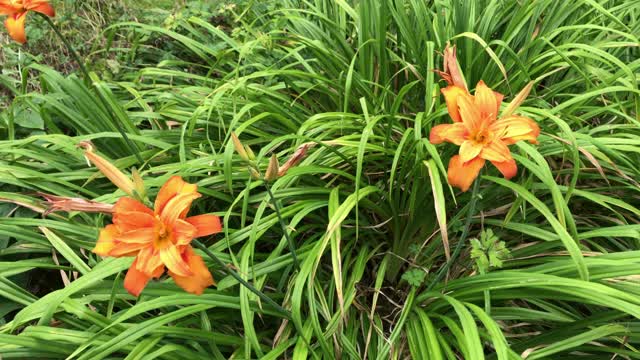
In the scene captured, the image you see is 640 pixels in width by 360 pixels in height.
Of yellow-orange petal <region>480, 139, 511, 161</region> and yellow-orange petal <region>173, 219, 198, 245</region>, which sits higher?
yellow-orange petal <region>480, 139, 511, 161</region>

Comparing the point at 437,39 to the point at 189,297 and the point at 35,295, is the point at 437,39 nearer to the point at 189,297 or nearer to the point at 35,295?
the point at 189,297

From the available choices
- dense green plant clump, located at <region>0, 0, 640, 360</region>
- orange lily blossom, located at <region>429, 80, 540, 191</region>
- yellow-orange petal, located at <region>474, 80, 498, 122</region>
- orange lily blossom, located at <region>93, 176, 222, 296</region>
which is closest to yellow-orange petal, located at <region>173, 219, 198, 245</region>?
orange lily blossom, located at <region>93, 176, 222, 296</region>

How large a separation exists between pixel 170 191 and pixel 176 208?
0.04 meters

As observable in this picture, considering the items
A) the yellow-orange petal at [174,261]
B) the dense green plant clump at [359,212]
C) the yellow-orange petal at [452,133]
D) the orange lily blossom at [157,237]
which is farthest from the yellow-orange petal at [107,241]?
the yellow-orange petal at [452,133]

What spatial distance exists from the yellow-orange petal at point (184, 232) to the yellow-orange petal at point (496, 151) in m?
0.52

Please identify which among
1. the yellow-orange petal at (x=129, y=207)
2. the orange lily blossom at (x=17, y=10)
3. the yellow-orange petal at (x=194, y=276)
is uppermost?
the orange lily blossom at (x=17, y=10)

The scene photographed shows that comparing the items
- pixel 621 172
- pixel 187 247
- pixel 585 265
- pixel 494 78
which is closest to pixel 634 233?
pixel 621 172

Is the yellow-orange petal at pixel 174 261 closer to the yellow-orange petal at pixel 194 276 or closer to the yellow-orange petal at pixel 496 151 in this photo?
the yellow-orange petal at pixel 194 276

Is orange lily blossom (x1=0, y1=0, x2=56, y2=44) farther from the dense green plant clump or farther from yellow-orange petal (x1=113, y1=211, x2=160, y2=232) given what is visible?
yellow-orange petal (x1=113, y1=211, x2=160, y2=232)

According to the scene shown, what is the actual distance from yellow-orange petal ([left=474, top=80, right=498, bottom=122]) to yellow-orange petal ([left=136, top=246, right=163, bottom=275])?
25.2 inches

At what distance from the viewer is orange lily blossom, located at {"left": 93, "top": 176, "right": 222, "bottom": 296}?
867 millimetres

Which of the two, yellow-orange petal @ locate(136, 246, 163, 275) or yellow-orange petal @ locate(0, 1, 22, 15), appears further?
yellow-orange petal @ locate(0, 1, 22, 15)

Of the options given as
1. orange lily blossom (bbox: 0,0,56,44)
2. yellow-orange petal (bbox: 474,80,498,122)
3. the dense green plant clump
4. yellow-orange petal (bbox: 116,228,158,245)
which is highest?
orange lily blossom (bbox: 0,0,56,44)

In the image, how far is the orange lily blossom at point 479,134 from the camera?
3.10 ft
